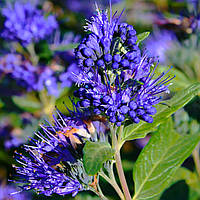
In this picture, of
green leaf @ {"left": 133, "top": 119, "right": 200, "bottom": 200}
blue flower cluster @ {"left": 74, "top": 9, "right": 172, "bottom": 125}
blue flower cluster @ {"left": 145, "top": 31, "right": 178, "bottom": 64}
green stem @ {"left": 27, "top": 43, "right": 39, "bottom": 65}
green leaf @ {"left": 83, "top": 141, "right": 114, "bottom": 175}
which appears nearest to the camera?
green leaf @ {"left": 83, "top": 141, "right": 114, "bottom": 175}

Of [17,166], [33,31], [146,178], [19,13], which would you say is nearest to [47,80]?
[33,31]

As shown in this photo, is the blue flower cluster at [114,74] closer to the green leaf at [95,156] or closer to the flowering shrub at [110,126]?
the flowering shrub at [110,126]

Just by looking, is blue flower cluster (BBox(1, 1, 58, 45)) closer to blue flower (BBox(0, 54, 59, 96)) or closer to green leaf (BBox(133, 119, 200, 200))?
blue flower (BBox(0, 54, 59, 96))

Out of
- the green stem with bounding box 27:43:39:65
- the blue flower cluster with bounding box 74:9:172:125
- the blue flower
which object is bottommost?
the blue flower cluster with bounding box 74:9:172:125

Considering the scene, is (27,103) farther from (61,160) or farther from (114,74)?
(114,74)

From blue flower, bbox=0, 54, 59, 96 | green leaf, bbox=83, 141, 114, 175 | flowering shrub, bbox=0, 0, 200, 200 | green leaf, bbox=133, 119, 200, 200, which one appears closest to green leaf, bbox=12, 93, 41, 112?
blue flower, bbox=0, 54, 59, 96
